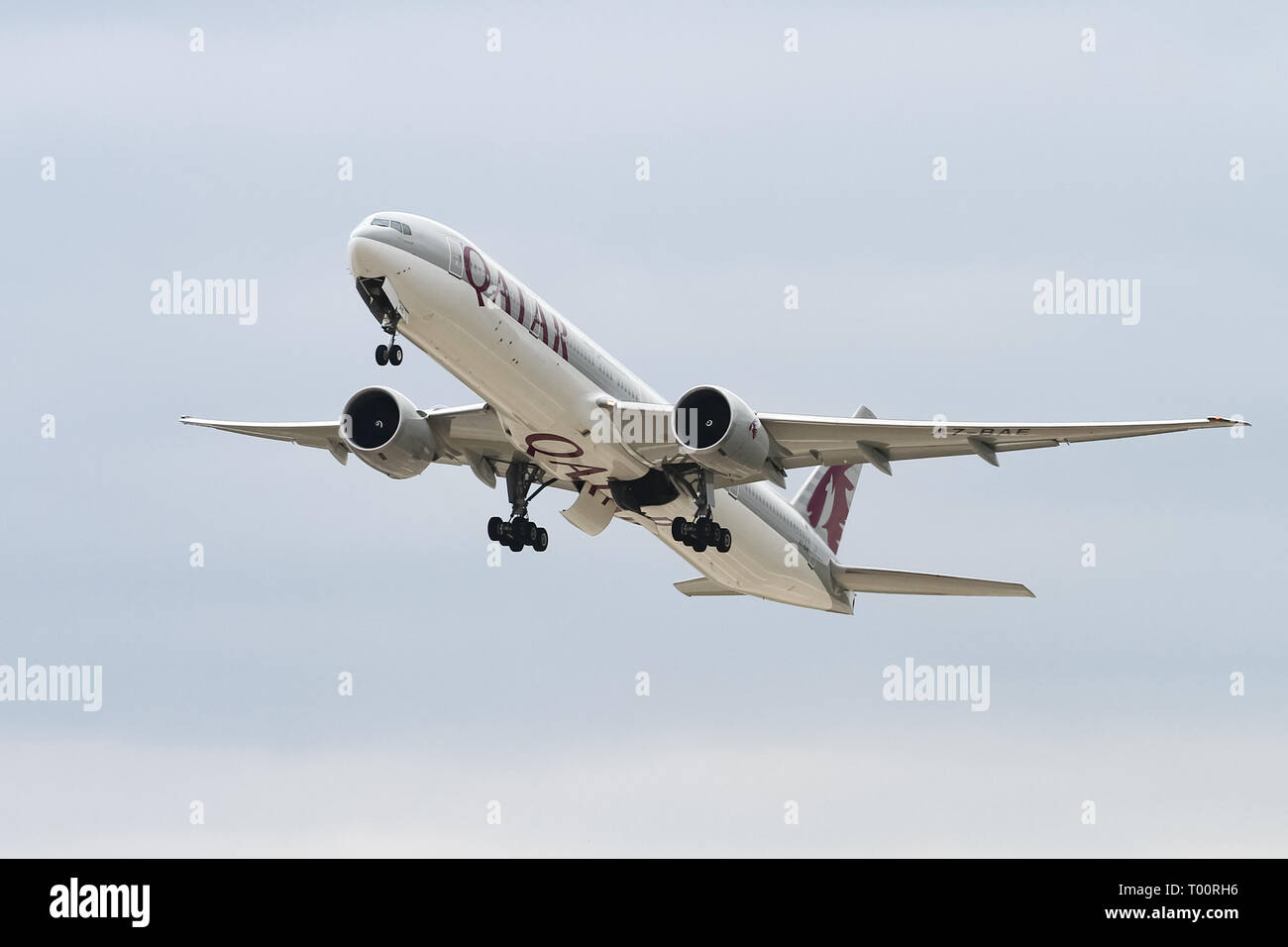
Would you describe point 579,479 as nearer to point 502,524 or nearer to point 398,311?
point 502,524

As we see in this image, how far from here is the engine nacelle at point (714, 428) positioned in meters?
42.9

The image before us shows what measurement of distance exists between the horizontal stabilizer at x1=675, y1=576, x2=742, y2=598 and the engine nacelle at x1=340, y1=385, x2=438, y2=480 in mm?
10615

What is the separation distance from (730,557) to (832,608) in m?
5.28

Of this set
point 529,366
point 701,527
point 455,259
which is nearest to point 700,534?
point 701,527

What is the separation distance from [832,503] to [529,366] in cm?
1739

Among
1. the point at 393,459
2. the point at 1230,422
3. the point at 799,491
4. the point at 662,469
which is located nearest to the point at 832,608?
the point at 799,491

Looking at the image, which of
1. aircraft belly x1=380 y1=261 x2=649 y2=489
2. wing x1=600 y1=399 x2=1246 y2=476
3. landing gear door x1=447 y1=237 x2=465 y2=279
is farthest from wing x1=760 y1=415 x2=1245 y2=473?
landing gear door x1=447 y1=237 x2=465 y2=279

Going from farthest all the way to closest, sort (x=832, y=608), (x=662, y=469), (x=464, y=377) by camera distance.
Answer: (x=832, y=608)
(x=662, y=469)
(x=464, y=377)

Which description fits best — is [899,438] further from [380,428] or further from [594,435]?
[380,428]

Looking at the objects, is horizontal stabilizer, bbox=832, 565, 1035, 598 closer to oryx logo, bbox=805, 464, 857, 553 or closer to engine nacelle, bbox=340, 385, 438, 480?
oryx logo, bbox=805, 464, 857, 553

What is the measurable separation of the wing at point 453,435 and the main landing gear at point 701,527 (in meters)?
4.37

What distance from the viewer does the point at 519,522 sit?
47219 mm

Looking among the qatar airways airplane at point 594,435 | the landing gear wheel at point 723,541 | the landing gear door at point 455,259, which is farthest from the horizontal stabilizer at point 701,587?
the landing gear door at point 455,259

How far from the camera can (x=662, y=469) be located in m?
45.6
